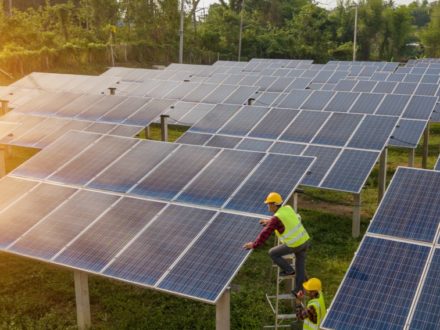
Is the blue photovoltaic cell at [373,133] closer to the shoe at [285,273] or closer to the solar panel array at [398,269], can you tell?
the solar panel array at [398,269]

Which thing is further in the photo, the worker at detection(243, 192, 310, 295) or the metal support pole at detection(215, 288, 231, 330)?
the worker at detection(243, 192, 310, 295)

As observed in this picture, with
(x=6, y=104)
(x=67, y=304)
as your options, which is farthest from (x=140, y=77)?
(x=67, y=304)

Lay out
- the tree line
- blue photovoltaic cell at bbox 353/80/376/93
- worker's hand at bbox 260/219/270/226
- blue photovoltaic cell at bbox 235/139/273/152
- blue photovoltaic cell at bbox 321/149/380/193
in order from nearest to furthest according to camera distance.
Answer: worker's hand at bbox 260/219/270/226 < blue photovoltaic cell at bbox 321/149/380/193 < blue photovoltaic cell at bbox 235/139/273/152 < blue photovoltaic cell at bbox 353/80/376/93 < the tree line

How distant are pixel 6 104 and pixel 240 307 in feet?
59.0

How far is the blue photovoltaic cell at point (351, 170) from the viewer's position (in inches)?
518

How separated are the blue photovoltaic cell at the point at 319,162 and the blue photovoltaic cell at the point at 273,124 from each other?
144cm

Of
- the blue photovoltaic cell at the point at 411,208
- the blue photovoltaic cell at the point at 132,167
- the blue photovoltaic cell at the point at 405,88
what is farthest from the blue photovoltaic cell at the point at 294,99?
the blue photovoltaic cell at the point at 411,208

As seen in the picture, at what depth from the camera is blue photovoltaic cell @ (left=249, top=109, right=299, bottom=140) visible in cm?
1581

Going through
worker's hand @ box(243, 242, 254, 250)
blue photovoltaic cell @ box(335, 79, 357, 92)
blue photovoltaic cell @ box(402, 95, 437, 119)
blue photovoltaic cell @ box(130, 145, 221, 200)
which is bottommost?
worker's hand @ box(243, 242, 254, 250)

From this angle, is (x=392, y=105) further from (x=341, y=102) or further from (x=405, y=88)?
(x=405, y=88)

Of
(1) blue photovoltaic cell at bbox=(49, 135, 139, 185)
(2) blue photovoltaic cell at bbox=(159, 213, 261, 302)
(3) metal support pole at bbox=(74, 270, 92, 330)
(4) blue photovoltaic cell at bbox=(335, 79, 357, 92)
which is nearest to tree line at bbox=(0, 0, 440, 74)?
(4) blue photovoltaic cell at bbox=(335, 79, 357, 92)

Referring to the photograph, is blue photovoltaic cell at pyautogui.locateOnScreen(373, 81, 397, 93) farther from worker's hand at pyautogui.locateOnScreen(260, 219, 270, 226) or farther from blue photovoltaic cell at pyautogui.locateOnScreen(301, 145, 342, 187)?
worker's hand at pyautogui.locateOnScreen(260, 219, 270, 226)

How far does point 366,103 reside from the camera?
63.1 ft

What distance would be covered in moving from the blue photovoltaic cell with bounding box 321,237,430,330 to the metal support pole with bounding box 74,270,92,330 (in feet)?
15.2
